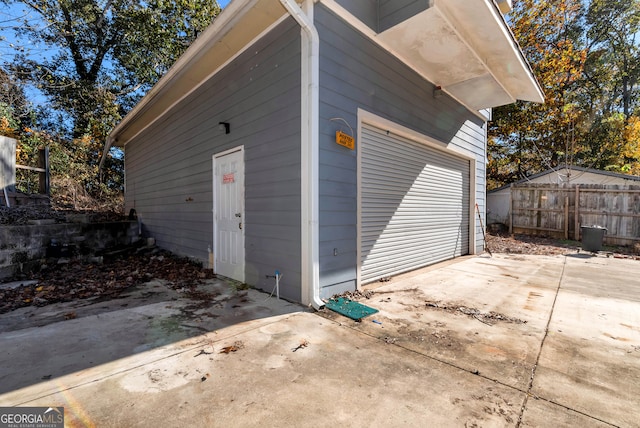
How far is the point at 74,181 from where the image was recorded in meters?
10.6

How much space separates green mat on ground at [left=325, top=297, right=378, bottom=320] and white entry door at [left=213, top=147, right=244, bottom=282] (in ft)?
5.61

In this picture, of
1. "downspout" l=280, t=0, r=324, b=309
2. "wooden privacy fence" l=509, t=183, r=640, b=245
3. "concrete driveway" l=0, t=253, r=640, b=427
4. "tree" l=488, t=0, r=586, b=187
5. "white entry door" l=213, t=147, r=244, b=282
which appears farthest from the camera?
"tree" l=488, t=0, r=586, b=187

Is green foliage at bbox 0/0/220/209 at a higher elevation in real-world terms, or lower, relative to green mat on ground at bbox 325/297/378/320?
higher

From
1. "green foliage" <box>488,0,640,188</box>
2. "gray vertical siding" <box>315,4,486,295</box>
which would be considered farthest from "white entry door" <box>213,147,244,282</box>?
"green foliage" <box>488,0,640,188</box>

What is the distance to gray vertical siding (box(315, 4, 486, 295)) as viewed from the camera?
11.1 feet

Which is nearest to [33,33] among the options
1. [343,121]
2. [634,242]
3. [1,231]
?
[1,231]

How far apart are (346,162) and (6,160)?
8.21 metres

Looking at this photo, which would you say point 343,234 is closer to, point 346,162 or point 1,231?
point 346,162

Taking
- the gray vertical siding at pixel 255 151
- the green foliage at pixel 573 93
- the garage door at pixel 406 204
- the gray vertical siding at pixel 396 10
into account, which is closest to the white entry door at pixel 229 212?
the gray vertical siding at pixel 255 151

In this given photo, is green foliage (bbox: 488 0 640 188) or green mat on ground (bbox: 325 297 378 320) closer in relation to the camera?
green mat on ground (bbox: 325 297 378 320)

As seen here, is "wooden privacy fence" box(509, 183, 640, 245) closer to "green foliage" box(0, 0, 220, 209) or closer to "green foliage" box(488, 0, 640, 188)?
"green foliage" box(488, 0, 640, 188)

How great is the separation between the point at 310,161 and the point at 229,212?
6.84 feet

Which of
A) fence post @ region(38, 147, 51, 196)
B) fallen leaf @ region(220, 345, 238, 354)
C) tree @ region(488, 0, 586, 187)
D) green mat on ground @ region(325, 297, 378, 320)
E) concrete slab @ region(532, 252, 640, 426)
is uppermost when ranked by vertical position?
tree @ region(488, 0, 586, 187)

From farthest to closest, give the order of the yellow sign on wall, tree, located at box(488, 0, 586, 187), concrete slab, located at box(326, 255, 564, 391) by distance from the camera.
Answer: tree, located at box(488, 0, 586, 187) → the yellow sign on wall → concrete slab, located at box(326, 255, 564, 391)
